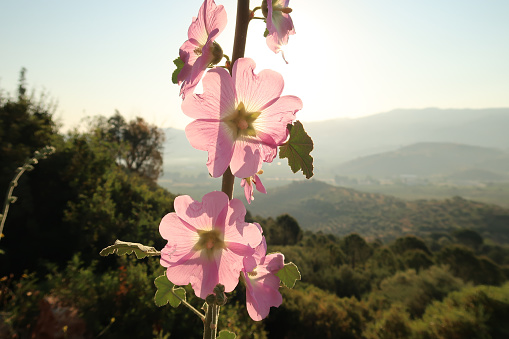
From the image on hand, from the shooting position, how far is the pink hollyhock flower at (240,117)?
904 mm

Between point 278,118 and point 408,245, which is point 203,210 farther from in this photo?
point 408,245

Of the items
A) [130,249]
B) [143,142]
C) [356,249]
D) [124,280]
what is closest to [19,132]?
[124,280]

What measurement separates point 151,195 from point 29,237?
5.13 meters

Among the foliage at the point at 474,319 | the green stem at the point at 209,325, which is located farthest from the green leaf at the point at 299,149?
the foliage at the point at 474,319

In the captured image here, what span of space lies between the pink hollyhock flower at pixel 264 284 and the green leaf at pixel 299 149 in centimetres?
38

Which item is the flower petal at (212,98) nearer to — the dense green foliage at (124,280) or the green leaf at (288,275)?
the green leaf at (288,275)

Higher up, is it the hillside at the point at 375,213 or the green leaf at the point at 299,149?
the green leaf at the point at 299,149

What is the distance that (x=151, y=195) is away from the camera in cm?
1453

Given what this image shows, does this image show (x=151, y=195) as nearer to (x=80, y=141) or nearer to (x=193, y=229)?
(x=80, y=141)

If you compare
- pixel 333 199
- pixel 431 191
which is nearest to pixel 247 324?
pixel 333 199

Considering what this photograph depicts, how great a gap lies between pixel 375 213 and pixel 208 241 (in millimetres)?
105346

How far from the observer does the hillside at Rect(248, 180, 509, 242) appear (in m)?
77.9

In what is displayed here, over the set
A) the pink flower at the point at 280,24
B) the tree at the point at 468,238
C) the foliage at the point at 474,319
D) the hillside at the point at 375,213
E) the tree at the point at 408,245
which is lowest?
the hillside at the point at 375,213

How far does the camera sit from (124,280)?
7004 mm
